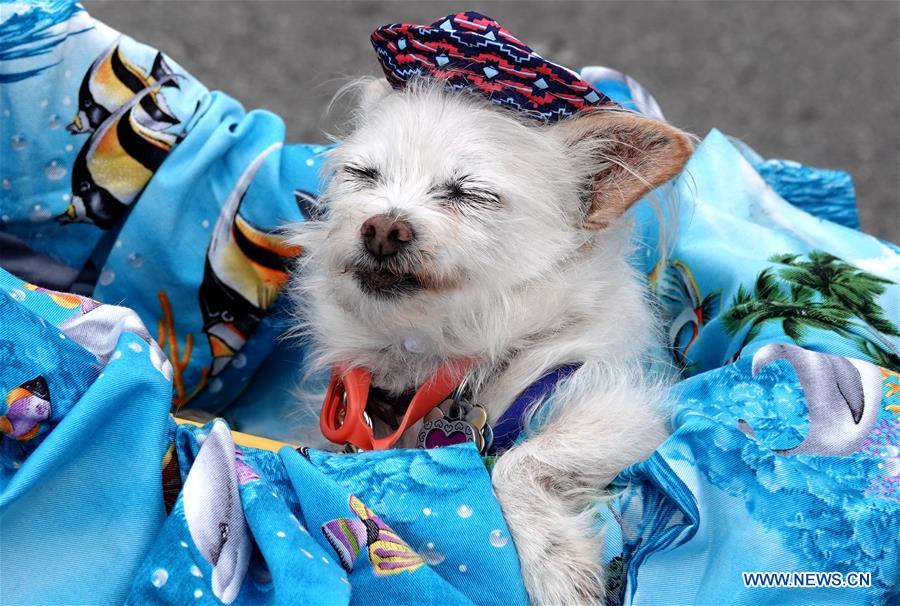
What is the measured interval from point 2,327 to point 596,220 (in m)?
1.04

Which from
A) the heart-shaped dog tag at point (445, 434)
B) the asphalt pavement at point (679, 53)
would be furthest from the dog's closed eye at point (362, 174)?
the asphalt pavement at point (679, 53)

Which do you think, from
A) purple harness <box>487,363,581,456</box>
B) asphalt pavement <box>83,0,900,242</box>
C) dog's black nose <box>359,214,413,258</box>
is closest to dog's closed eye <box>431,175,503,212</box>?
dog's black nose <box>359,214,413,258</box>

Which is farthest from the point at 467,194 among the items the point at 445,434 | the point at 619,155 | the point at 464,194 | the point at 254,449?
the point at 254,449

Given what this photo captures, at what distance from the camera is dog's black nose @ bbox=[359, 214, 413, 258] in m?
1.51

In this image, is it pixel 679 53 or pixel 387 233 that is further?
pixel 679 53

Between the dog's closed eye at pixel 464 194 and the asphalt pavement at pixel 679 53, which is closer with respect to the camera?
the dog's closed eye at pixel 464 194

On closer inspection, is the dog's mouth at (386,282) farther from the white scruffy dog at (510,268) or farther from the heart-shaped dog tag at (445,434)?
the heart-shaped dog tag at (445,434)

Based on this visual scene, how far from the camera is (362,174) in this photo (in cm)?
170

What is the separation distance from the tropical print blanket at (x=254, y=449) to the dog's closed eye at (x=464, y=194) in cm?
44

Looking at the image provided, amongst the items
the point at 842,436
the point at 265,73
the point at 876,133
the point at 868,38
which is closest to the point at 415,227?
the point at 842,436

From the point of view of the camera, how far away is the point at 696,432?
1.38 m

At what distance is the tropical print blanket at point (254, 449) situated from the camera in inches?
47.3

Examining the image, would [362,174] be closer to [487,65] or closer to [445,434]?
[487,65]

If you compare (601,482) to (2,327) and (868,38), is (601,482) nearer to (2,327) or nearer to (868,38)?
(2,327)
